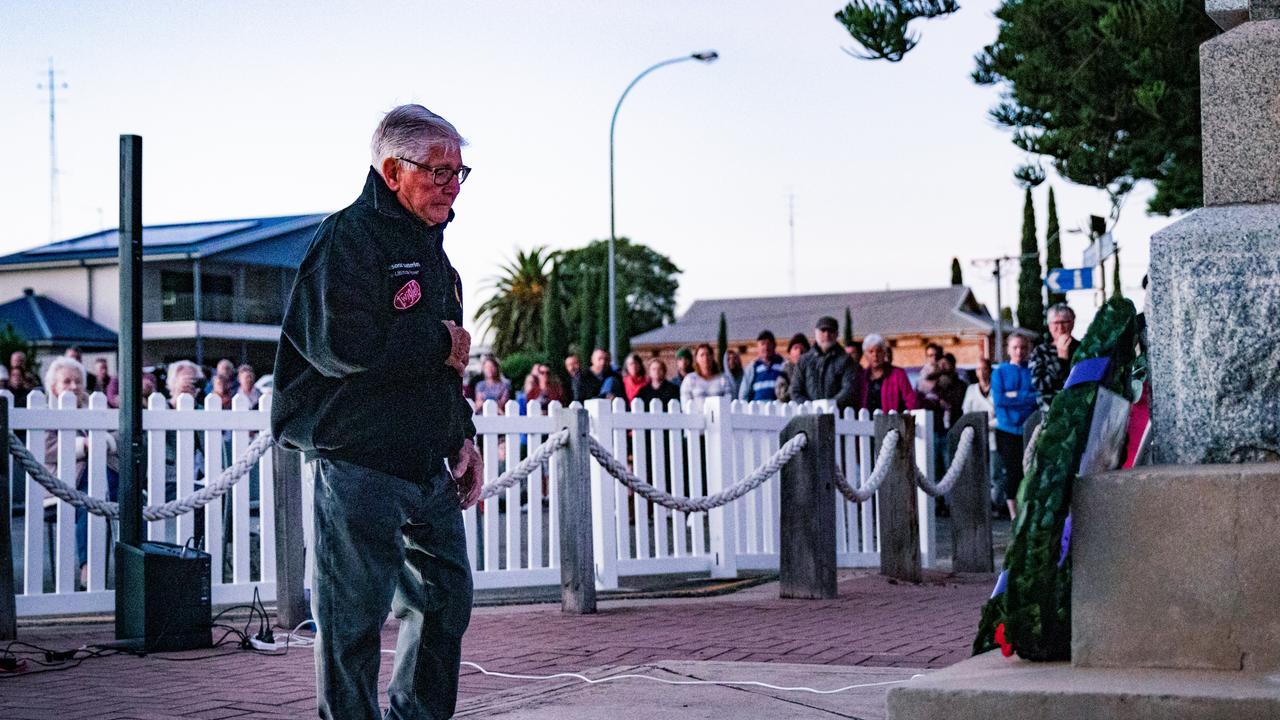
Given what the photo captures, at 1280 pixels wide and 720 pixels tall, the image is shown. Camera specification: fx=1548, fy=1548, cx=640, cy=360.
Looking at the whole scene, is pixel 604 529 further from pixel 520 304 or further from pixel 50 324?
pixel 520 304

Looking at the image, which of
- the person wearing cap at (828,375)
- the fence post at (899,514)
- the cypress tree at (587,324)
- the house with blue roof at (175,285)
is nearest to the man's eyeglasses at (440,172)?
the fence post at (899,514)

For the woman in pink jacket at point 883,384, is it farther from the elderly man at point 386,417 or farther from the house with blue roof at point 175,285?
the house with blue roof at point 175,285

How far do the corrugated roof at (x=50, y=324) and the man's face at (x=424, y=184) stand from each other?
4860cm

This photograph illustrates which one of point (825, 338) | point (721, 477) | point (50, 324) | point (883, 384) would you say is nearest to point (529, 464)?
point (721, 477)

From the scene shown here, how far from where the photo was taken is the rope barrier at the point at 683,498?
9.20m

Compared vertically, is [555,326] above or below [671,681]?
above

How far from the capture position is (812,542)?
9516mm

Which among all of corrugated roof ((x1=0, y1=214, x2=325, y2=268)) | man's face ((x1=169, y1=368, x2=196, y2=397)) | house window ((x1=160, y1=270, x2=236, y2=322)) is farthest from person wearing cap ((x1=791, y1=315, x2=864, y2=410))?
house window ((x1=160, y1=270, x2=236, y2=322))

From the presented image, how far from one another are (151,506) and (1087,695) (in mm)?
6143

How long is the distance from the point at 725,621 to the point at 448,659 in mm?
4257

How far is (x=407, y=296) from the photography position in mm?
4062

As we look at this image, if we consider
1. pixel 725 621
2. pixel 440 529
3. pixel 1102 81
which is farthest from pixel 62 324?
pixel 440 529

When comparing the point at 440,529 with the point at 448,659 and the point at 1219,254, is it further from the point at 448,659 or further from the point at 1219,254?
the point at 1219,254

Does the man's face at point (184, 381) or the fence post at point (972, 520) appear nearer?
the man's face at point (184, 381)
